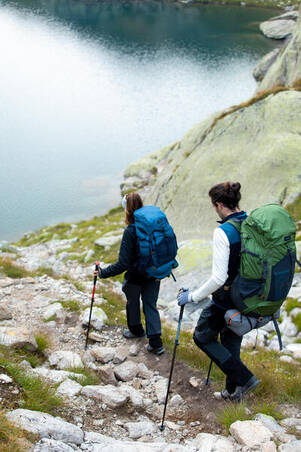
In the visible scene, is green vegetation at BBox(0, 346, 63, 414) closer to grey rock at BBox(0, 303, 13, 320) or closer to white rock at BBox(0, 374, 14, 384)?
white rock at BBox(0, 374, 14, 384)

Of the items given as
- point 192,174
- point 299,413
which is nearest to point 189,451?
point 299,413

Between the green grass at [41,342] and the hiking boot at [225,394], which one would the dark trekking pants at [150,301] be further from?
the hiking boot at [225,394]

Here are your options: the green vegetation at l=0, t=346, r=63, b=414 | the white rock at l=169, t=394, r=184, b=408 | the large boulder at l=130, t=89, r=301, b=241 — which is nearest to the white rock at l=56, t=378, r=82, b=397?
the green vegetation at l=0, t=346, r=63, b=414

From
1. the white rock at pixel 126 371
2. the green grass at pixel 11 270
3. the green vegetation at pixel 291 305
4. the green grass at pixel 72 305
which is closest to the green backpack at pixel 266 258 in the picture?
the white rock at pixel 126 371

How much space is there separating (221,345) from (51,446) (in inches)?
112

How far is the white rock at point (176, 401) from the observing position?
21.5ft

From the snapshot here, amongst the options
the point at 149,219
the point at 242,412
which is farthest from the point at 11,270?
the point at 242,412

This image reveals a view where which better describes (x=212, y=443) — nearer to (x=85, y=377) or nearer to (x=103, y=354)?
(x=85, y=377)

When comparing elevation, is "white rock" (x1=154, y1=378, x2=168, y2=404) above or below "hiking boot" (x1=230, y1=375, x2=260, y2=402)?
below

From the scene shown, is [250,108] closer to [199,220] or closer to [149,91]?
[199,220]

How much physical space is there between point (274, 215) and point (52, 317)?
601cm

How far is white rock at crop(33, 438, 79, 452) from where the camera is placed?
434 centimetres

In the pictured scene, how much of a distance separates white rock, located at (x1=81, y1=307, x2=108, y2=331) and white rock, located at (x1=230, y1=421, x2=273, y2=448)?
170 inches

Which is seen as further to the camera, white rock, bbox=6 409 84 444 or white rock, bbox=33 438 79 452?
white rock, bbox=6 409 84 444
